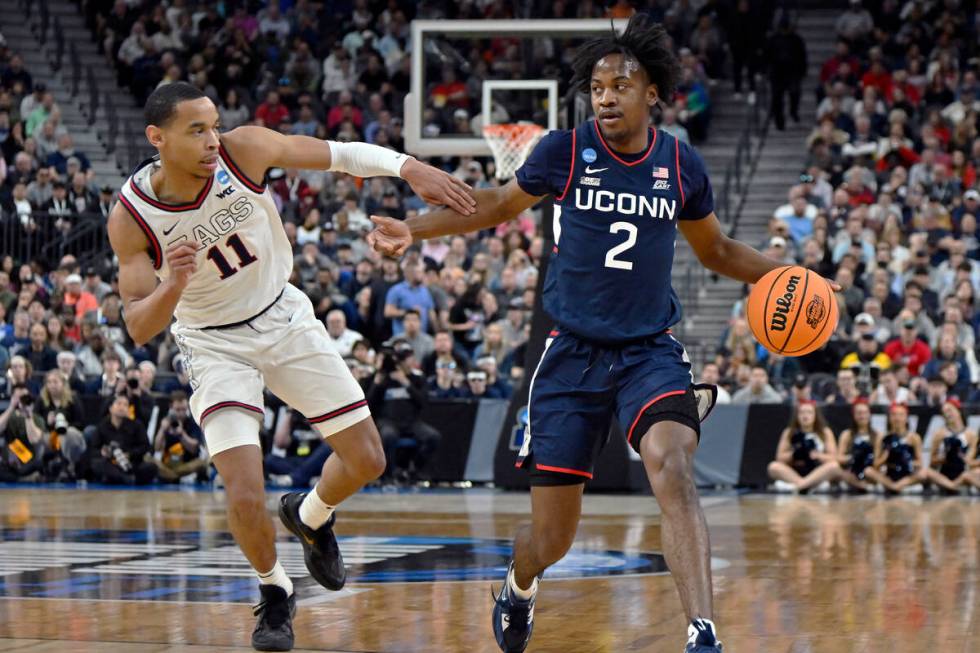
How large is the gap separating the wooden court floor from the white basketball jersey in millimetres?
1521

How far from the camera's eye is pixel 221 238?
7.16 metres

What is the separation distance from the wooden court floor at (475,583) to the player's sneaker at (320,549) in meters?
0.21

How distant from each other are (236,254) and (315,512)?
1.40 metres

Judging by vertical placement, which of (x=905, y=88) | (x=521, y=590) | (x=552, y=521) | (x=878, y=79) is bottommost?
(x=521, y=590)

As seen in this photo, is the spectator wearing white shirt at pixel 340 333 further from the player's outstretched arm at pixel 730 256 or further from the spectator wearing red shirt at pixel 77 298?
the player's outstretched arm at pixel 730 256

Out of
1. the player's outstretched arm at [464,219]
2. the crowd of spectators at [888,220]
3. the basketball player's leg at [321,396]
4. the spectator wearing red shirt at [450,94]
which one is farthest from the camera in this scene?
the crowd of spectators at [888,220]

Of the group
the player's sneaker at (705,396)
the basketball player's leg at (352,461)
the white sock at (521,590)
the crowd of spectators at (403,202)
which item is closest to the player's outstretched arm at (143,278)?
the basketball player's leg at (352,461)

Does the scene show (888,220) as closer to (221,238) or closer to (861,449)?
(861,449)

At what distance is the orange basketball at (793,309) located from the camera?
6.82 m

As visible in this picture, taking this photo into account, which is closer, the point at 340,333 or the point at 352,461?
the point at 352,461

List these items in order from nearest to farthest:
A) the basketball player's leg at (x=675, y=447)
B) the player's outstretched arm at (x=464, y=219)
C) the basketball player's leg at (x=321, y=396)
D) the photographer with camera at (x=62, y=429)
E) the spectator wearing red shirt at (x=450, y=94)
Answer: the basketball player's leg at (x=675, y=447) < the player's outstretched arm at (x=464, y=219) < the basketball player's leg at (x=321, y=396) < the spectator wearing red shirt at (x=450, y=94) < the photographer with camera at (x=62, y=429)

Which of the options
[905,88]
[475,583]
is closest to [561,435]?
[475,583]

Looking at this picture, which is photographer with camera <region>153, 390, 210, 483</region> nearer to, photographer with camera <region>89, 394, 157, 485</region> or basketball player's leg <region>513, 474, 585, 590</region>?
photographer with camera <region>89, 394, 157, 485</region>

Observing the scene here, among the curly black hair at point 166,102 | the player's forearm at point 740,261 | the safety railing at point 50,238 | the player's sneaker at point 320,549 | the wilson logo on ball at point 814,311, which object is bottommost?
the safety railing at point 50,238
